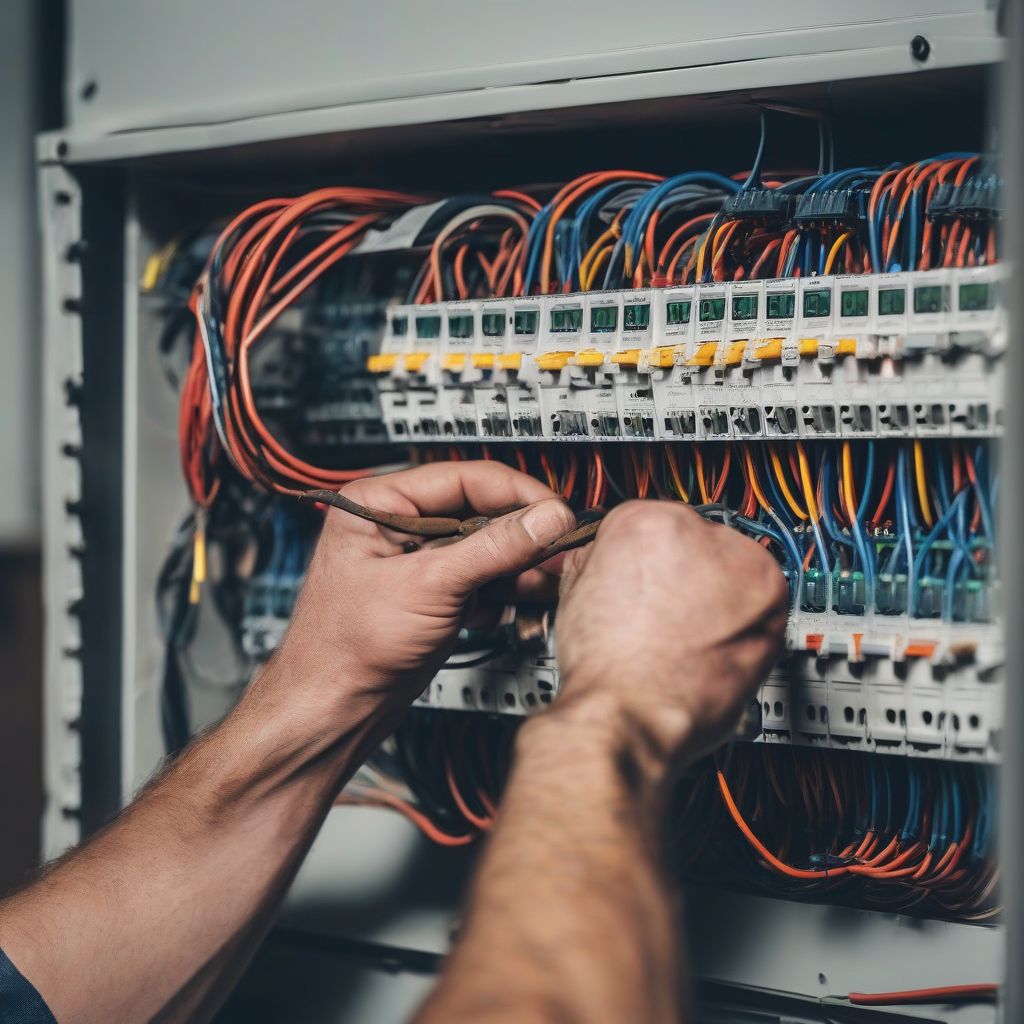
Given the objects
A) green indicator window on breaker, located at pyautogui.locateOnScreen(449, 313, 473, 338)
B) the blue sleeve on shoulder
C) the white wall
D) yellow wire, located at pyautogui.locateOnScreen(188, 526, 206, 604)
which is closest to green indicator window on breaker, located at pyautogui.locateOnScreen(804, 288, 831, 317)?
green indicator window on breaker, located at pyautogui.locateOnScreen(449, 313, 473, 338)

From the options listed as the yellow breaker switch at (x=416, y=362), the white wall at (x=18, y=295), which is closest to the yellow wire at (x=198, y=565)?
the yellow breaker switch at (x=416, y=362)

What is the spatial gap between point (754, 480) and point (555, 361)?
0.23 metres

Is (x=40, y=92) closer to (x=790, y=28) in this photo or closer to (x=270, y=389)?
(x=270, y=389)

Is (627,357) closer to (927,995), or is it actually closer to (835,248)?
(835,248)

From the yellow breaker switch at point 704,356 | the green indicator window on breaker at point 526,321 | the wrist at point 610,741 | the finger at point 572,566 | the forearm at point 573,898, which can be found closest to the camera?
the forearm at point 573,898

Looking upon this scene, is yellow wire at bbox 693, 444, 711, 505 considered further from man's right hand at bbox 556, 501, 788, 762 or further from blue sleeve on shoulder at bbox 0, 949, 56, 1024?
blue sleeve on shoulder at bbox 0, 949, 56, 1024

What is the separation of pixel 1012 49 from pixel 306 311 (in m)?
0.90

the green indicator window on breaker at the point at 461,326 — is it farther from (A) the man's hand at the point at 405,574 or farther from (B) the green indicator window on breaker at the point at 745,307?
(B) the green indicator window on breaker at the point at 745,307

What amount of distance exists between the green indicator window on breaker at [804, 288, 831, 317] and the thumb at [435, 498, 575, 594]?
290 mm

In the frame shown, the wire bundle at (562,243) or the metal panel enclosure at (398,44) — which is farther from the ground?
the metal panel enclosure at (398,44)

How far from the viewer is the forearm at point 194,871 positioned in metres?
1.04

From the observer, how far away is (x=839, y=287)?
1.03 metres

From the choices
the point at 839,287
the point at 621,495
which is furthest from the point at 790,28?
the point at 621,495

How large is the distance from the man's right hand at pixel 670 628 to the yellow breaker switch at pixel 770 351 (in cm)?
21
